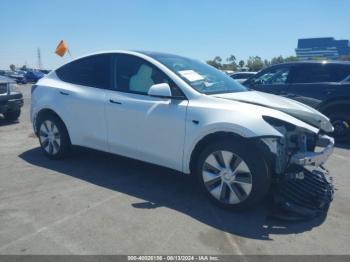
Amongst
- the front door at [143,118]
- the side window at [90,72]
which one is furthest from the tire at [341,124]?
the side window at [90,72]

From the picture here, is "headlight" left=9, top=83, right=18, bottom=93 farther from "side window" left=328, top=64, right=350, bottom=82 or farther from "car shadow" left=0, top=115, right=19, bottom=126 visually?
"side window" left=328, top=64, right=350, bottom=82

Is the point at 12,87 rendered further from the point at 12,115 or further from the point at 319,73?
the point at 319,73

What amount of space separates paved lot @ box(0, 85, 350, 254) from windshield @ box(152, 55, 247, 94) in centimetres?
131

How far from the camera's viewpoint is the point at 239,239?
314cm

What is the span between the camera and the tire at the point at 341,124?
23.3 feet

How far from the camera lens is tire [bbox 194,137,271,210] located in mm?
3430

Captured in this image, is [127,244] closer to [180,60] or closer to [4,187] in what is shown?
A: [4,187]

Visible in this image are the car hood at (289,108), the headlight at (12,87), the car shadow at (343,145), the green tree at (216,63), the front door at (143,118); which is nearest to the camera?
the car hood at (289,108)

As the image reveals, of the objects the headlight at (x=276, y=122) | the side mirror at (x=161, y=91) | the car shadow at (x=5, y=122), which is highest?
the side mirror at (x=161, y=91)

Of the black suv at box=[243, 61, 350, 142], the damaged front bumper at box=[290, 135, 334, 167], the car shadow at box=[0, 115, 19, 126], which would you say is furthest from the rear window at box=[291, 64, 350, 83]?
the car shadow at box=[0, 115, 19, 126]

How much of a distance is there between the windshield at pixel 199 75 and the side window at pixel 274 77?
338 centimetres

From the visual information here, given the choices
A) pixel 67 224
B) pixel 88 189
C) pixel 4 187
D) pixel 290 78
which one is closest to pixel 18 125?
pixel 4 187

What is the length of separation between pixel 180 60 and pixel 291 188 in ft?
7.34

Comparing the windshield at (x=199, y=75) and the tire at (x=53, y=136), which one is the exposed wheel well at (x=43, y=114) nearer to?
the tire at (x=53, y=136)
